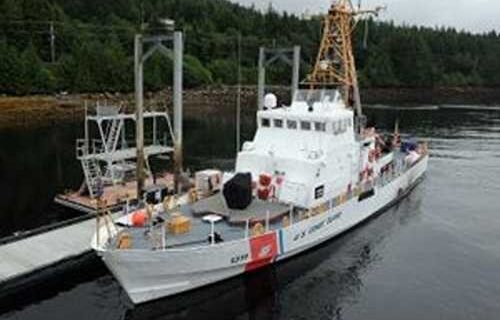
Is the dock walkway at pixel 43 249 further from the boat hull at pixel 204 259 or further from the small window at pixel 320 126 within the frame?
the small window at pixel 320 126

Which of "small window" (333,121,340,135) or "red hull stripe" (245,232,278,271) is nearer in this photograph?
"red hull stripe" (245,232,278,271)

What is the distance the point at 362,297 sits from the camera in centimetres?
2100

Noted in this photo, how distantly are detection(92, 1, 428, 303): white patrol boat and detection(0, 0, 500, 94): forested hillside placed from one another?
70.6ft

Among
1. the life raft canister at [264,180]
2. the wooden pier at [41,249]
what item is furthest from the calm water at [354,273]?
the life raft canister at [264,180]

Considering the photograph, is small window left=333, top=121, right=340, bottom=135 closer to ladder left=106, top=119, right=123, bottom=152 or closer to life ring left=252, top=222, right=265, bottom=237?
life ring left=252, top=222, right=265, bottom=237

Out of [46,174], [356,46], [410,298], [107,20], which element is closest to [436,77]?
[356,46]

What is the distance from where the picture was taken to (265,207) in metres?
23.0

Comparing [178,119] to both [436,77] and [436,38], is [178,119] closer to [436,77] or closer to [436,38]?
[436,77]

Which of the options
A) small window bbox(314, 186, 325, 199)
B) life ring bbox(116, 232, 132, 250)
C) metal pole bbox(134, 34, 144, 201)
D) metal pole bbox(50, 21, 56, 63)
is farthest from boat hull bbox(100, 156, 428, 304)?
metal pole bbox(50, 21, 56, 63)

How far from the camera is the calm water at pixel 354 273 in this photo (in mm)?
19375

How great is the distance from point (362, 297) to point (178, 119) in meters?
11.6

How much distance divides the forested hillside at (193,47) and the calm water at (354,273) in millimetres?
16363

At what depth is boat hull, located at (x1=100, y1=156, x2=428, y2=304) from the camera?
18.3 meters

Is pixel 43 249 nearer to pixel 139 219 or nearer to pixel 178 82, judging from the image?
pixel 139 219
